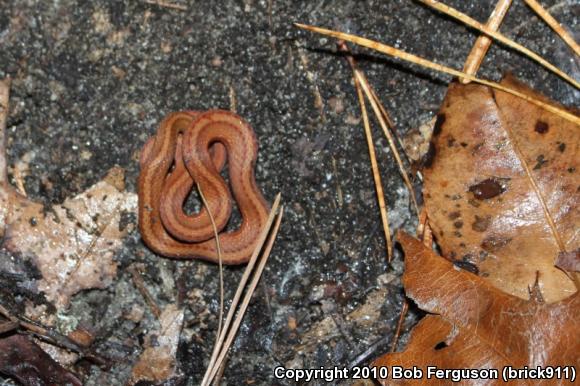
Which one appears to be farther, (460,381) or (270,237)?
(270,237)

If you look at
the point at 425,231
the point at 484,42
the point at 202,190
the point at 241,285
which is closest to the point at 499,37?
the point at 484,42

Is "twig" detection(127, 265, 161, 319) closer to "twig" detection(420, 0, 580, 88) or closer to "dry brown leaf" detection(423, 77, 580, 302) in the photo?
"dry brown leaf" detection(423, 77, 580, 302)

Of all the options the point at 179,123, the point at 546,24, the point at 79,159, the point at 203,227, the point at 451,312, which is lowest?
the point at 451,312

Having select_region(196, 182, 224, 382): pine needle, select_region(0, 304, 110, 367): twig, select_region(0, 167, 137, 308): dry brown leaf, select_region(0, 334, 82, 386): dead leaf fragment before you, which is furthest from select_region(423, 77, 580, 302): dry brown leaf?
select_region(0, 334, 82, 386): dead leaf fragment

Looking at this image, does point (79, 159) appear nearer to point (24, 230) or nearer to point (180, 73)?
point (24, 230)

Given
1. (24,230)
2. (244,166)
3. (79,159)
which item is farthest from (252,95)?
(24,230)

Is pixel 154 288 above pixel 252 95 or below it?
below
